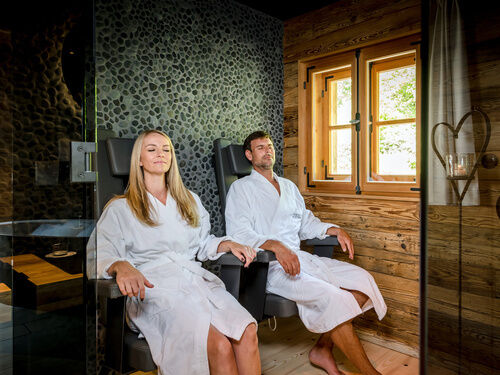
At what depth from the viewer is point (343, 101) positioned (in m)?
2.82

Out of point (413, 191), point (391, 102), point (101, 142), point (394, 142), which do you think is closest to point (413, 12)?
point (391, 102)

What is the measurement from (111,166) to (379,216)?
168 centimetres

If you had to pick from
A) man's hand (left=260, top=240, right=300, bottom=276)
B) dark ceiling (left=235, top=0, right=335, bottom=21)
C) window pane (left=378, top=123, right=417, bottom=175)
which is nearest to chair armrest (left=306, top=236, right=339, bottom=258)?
man's hand (left=260, top=240, right=300, bottom=276)

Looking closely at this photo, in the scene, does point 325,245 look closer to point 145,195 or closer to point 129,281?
point 145,195

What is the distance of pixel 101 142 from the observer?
184 centimetres

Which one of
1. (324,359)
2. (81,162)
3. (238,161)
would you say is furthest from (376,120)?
(81,162)

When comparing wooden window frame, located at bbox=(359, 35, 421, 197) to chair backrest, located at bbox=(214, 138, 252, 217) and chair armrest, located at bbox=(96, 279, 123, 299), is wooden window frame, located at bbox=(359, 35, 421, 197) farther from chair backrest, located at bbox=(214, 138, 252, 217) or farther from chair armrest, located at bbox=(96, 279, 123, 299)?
chair armrest, located at bbox=(96, 279, 123, 299)

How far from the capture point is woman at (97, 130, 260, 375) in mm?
1389

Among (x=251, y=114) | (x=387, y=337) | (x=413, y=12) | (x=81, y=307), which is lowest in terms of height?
(x=387, y=337)

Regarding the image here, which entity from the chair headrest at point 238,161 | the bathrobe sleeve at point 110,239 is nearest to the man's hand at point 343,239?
the chair headrest at point 238,161

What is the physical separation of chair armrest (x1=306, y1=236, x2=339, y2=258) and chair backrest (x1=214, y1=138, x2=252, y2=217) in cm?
60

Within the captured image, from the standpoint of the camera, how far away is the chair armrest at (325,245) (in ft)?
7.22

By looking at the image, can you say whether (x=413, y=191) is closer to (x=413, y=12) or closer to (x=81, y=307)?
(x=413, y=12)

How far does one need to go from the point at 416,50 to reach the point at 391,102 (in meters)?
0.35
